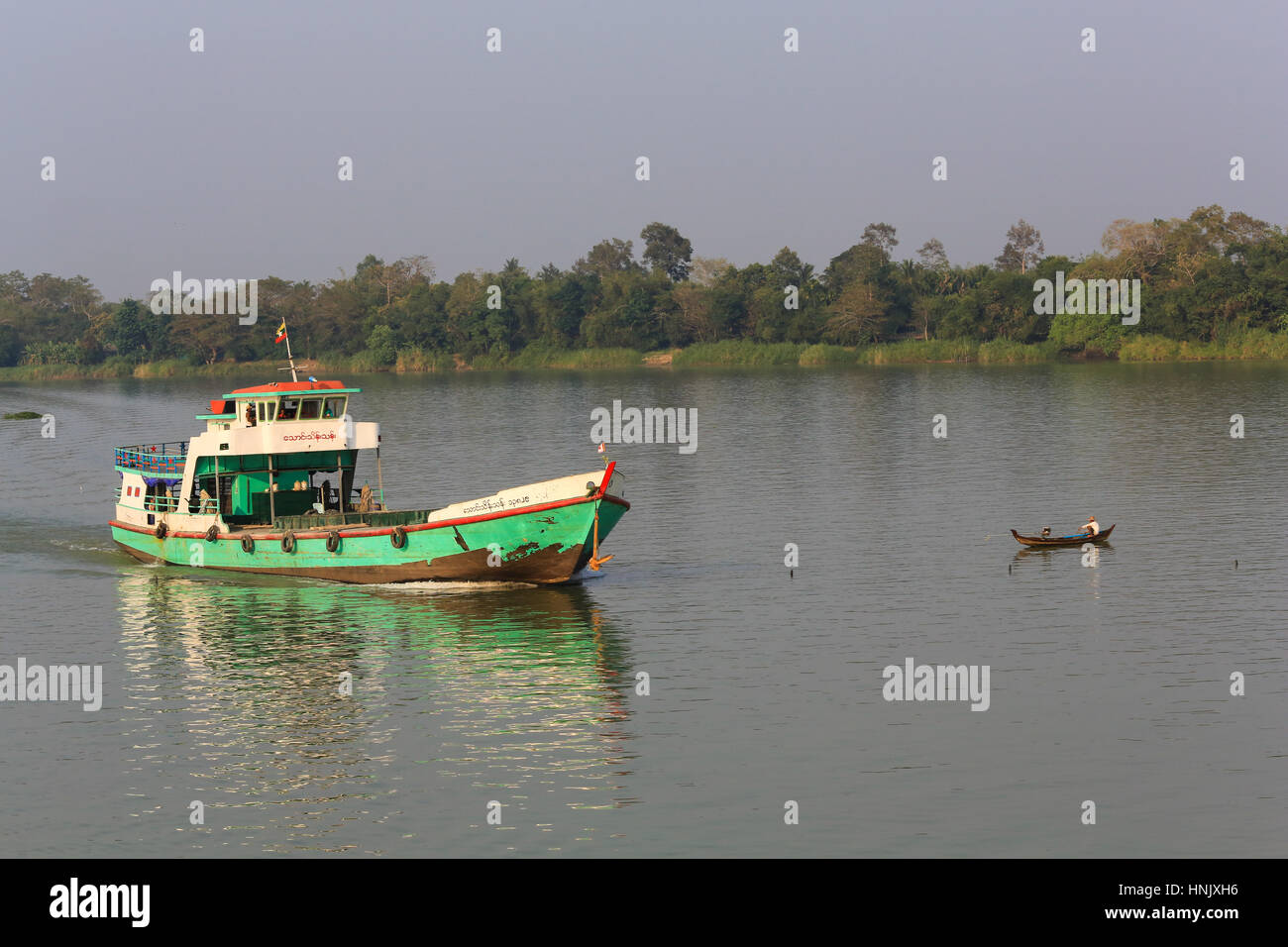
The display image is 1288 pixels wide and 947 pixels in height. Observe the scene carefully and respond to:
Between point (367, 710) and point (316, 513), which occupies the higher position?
point (316, 513)

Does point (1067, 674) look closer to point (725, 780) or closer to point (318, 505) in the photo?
point (725, 780)

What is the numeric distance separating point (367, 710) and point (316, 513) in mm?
16968

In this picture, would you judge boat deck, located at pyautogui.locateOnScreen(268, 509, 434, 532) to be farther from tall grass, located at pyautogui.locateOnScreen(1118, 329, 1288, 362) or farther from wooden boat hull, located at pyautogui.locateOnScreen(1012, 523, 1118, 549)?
tall grass, located at pyautogui.locateOnScreen(1118, 329, 1288, 362)

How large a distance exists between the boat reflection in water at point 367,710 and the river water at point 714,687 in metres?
0.10

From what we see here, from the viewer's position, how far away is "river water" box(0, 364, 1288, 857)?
26.5m

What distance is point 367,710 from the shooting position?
111ft

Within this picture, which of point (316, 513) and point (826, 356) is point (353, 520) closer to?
point (316, 513)

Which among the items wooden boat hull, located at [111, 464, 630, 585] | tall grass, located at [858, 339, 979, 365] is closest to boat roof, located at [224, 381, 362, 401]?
wooden boat hull, located at [111, 464, 630, 585]

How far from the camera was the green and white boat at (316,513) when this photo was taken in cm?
4425

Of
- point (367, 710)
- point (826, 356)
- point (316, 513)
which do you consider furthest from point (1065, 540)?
point (826, 356)

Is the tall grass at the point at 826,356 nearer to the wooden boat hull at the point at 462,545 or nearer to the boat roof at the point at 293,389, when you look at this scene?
the boat roof at the point at 293,389

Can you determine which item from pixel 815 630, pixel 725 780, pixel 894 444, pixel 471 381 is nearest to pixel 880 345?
pixel 471 381
